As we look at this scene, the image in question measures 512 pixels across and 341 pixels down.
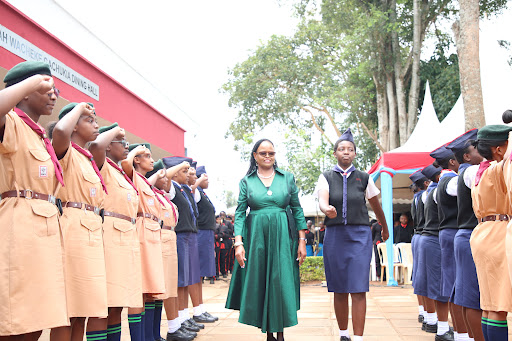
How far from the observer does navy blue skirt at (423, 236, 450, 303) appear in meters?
5.79

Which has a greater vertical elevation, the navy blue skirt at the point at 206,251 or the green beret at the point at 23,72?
the green beret at the point at 23,72

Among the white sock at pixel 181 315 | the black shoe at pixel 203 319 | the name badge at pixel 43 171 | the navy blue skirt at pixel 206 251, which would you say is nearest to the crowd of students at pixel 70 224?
the name badge at pixel 43 171

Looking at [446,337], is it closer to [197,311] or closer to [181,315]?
[181,315]

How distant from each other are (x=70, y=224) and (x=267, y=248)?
2.10 m

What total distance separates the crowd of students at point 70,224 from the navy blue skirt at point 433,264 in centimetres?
288

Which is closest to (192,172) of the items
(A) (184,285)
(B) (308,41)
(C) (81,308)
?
(A) (184,285)

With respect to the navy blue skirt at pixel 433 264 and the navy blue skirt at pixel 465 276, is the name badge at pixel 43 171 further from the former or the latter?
the navy blue skirt at pixel 433 264

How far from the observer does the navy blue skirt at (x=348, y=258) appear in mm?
5063

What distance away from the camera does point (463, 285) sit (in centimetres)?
430

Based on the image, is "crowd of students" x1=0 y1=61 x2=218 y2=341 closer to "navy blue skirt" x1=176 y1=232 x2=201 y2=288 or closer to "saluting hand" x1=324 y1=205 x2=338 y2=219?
"navy blue skirt" x1=176 y1=232 x2=201 y2=288

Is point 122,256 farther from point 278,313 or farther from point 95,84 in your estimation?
point 95,84

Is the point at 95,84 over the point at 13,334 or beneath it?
over

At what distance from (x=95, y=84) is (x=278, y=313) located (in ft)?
22.9

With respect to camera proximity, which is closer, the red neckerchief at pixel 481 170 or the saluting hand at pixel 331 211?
the red neckerchief at pixel 481 170
